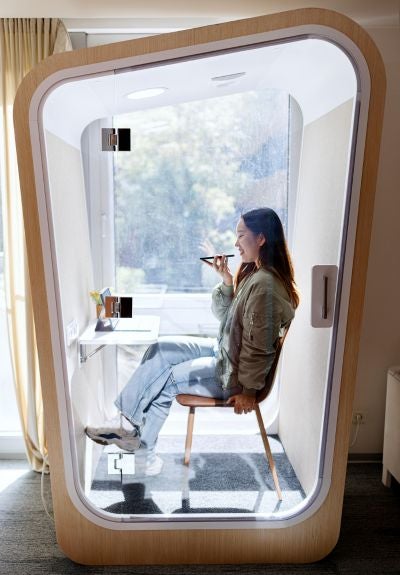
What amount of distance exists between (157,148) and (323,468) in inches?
A: 52.1

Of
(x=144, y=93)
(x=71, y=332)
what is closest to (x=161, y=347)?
(x=71, y=332)

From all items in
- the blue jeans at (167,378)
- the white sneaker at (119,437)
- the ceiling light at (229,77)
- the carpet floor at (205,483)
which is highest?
the ceiling light at (229,77)

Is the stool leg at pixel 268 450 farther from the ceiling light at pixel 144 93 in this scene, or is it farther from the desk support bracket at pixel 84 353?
the ceiling light at pixel 144 93

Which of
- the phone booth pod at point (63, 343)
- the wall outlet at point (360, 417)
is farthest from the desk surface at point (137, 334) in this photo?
the wall outlet at point (360, 417)

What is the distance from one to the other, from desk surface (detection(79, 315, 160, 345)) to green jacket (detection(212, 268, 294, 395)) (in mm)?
227

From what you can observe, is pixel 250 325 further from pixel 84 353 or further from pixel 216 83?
pixel 216 83

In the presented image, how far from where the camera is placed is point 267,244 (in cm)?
199

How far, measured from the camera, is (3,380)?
122 inches

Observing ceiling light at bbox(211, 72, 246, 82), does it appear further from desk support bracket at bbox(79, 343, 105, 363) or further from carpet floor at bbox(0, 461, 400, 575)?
carpet floor at bbox(0, 461, 400, 575)

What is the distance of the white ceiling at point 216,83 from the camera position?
6.11ft

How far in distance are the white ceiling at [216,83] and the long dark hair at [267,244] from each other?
1.21 feet

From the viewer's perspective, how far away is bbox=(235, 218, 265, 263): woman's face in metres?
1.99

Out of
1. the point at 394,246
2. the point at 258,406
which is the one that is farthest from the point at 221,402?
the point at 394,246

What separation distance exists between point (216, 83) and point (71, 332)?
3.33 feet
